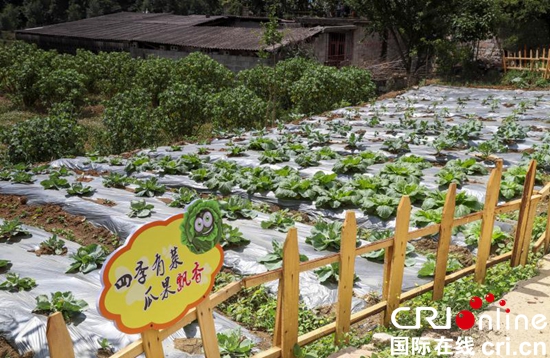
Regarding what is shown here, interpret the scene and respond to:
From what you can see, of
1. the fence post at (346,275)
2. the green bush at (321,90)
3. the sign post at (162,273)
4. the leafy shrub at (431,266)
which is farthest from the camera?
the green bush at (321,90)

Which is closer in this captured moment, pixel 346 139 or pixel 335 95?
pixel 346 139

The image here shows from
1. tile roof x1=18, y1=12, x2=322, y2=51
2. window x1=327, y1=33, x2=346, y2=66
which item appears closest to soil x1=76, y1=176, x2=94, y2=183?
tile roof x1=18, y1=12, x2=322, y2=51

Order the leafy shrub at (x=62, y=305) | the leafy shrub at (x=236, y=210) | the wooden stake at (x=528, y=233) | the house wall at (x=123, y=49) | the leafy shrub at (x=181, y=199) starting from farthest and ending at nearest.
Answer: the house wall at (x=123, y=49) < the leafy shrub at (x=181, y=199) < the leafy shrub at (x=236, y=210) < the wooden stake at (x=528, y=233) < the leafy shrub at (x=62, y=305)

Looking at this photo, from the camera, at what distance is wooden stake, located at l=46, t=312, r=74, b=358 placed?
2611 mm

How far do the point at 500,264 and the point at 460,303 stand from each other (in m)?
1.21

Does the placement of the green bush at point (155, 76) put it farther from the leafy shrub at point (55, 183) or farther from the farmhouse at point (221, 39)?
the leafy shrub at point (55, 183)

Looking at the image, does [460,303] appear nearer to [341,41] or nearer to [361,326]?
[361,326]

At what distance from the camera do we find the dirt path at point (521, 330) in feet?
14.3

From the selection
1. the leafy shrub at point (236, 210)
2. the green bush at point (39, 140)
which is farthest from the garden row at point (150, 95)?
the leafy shrub at point (236, 210)

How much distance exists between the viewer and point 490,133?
1220 centimetres

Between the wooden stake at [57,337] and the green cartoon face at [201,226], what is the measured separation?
80 cm

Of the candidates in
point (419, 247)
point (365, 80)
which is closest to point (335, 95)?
point (365, 80)

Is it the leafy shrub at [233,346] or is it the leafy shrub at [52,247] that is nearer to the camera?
the leafy shrub at [233,346]

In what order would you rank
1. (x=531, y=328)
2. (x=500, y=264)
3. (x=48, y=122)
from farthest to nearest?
(x=48, y=122) < (x=500, y=264) < (x=531, y=328)
